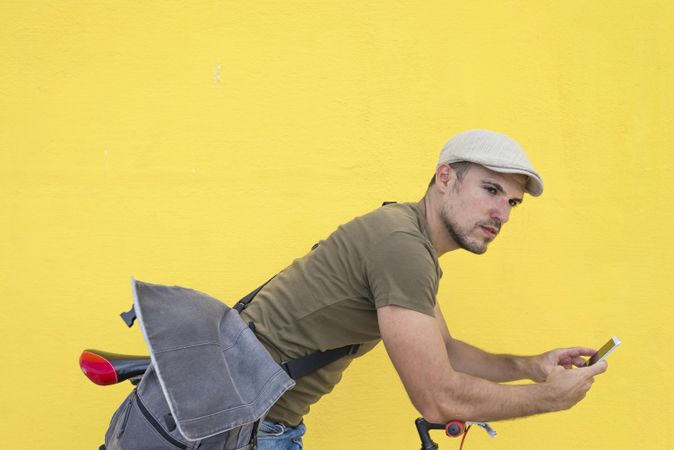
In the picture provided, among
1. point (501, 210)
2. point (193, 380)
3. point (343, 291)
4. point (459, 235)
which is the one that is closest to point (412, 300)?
point (343, 291)

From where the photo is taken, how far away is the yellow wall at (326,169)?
114 inches

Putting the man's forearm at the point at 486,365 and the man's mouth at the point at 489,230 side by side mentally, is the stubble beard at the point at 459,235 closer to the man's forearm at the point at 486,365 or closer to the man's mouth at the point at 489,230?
the man's mouth at the point at 489,230

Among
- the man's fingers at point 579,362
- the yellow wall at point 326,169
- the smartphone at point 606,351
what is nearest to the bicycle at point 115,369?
the smartphone at point 606,351

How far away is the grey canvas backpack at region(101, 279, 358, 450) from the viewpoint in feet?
5.76

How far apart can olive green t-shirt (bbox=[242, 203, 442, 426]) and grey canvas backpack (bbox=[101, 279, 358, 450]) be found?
0.13 meters

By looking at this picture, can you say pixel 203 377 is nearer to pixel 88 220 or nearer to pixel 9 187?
pixel 88 220

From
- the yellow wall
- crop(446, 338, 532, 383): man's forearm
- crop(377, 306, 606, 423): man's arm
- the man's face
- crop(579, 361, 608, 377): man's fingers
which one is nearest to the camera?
crop(377, 306, 606, 423): man's arm

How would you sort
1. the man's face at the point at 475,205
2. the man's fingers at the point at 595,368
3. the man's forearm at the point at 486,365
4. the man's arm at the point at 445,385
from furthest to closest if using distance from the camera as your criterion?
1. the man's forearm at the point at 486,365
2. the man's face at the point at 475,205
3. the man's fingers at the point at 595,368
4. the man's arm at the point at 445,385

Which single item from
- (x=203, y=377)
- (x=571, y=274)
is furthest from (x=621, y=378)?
(x=203, y=377)

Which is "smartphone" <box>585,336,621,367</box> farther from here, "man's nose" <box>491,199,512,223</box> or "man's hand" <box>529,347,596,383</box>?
"man's nose" <box>491,199,512,223</box>

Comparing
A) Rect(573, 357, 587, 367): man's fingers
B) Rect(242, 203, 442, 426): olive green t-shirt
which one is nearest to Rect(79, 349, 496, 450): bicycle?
Rect(242, 203, 442, 426): olive green t-shirt

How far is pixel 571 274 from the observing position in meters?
3.03

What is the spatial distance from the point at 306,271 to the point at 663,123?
176cm

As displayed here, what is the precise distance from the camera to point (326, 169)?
296cm
